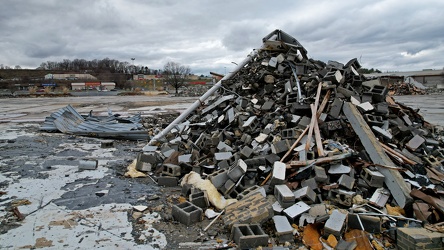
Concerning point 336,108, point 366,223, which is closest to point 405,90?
point 336,108

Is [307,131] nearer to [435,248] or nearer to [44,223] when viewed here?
[435,248]

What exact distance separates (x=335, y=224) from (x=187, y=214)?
1.88 metres

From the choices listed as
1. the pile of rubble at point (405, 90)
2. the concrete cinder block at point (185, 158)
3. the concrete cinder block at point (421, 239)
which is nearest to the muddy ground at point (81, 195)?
the concrete cinder block at point (185, 158)

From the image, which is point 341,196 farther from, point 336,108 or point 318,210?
point 336,108

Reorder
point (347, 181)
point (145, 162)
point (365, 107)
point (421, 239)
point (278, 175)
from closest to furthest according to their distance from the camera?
1. point (421, 239)
2. point (347, 181)
3. point (278, 175)
4. point (365, 107)
5. point (145, 162)

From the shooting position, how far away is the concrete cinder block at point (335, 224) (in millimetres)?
3508

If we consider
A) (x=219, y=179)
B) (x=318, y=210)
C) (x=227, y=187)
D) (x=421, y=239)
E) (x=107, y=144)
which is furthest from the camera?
(x=107, y=144)

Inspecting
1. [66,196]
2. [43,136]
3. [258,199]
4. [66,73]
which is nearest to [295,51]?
[258,199]

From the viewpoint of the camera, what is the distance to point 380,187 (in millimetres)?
4336

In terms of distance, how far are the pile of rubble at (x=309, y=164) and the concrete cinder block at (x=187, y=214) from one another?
0.05 feet

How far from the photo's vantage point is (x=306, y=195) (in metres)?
4.15

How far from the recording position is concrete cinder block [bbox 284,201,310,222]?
386 centimetres

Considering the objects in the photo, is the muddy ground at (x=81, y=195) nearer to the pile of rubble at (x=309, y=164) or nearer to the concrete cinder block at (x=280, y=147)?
the pile of rubble at (x=309, y=164)

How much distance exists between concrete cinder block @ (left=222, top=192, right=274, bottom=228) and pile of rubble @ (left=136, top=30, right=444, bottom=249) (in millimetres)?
14
